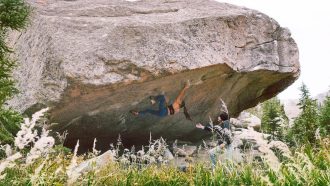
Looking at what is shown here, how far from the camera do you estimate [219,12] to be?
561 inches

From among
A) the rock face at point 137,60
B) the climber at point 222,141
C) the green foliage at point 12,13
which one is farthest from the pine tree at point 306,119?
the green foliage at point 12,13

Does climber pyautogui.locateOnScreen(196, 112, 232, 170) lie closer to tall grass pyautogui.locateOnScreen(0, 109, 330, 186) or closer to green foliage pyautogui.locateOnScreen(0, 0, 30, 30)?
tall grass pyautogui.locateOnScreen(0, 109, 330, 186)

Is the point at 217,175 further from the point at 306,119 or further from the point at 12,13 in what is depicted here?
the point at 306,119

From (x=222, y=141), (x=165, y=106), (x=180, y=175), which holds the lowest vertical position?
(x=180, y=175)

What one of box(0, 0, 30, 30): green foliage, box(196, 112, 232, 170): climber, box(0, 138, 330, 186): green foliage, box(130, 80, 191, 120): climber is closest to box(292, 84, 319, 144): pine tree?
box(130, 80, 191, 120): climber

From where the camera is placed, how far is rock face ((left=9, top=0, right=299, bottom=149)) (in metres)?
11.7

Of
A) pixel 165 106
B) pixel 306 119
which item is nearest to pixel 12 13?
pixel 165 106

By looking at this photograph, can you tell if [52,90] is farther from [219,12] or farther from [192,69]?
[219,12]

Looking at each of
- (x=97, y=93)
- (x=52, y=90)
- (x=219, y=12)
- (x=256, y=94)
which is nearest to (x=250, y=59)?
(x=219, y=12)

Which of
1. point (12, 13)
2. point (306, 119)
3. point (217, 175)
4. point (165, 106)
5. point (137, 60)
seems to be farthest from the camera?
point (306, 119)

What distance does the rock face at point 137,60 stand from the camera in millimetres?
11688

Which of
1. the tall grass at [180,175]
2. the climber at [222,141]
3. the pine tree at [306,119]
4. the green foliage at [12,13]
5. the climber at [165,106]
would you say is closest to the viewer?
the tall grass at [180,175]

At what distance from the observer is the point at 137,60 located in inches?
472

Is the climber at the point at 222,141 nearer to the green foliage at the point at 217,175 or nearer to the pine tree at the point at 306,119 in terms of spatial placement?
the green foliage at the point at 217,175
